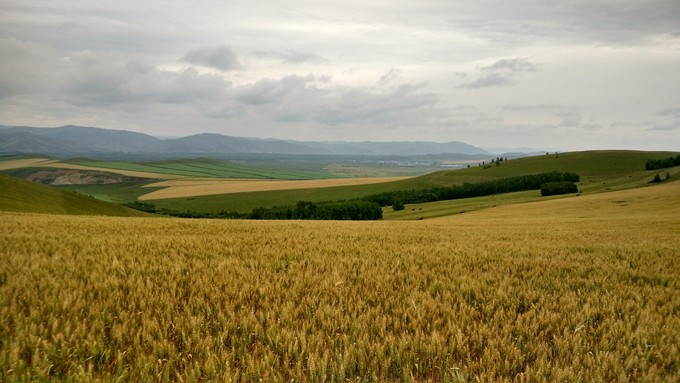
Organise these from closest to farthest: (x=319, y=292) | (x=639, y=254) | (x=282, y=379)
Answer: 1. (x=282, y=379)
2. (x=319, y=292)
3. (x=639, y=254)

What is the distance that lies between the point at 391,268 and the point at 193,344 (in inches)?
188

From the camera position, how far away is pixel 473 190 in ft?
472

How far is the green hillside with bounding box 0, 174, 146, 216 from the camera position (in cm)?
4765

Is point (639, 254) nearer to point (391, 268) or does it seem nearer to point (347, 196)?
point (391, 268)

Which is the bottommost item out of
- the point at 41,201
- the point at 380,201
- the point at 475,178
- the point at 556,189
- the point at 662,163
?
the point at 380,201

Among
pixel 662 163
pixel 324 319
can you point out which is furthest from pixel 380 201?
pixel 324 319

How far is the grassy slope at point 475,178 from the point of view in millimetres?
135688

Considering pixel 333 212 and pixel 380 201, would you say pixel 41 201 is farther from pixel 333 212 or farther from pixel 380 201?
pixel 380 201

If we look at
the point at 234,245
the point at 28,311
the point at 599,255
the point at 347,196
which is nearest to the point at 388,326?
the point at 28,311

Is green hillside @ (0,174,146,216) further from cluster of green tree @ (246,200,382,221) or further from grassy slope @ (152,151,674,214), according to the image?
grassy slope @ (152,151,674,214)

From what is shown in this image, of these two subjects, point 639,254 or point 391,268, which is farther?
point 639,254

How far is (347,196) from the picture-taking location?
148 metres

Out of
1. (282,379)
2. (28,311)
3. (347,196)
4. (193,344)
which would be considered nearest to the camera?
(282,379)

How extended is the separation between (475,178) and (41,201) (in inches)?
6081
